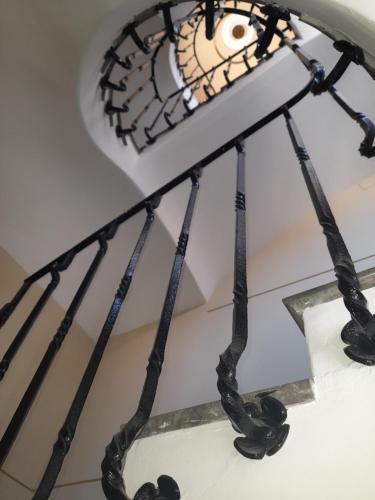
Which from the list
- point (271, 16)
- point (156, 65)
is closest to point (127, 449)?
point (271, 16)

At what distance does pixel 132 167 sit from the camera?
2676 mm

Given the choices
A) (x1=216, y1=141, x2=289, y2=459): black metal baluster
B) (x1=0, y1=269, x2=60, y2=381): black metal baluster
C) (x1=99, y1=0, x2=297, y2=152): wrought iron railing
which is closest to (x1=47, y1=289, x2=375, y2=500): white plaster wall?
(x1=216, y1=141, x2=289, y2=459): black metal baluster

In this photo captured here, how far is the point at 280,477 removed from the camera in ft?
2.04

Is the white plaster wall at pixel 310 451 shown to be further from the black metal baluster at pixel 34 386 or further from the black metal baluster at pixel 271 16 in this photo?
the black metal baluster at pixel 271 16

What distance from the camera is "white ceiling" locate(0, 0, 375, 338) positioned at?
89.0 inches

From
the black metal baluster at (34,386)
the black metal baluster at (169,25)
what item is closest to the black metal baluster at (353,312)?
the black metal baluster at (34,386)

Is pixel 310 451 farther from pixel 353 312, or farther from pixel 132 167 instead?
pixel 132 167

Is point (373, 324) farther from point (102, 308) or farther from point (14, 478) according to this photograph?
point (102, 308)

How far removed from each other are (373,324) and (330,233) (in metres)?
0.25

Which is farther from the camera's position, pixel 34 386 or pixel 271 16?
pixel 271 16

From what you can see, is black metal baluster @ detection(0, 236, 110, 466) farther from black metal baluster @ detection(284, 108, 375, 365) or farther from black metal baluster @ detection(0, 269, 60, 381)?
black metal baluster @ detection(284, 108, 375, 365)

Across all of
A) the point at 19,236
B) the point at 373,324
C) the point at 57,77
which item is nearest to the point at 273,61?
the point at 57,77

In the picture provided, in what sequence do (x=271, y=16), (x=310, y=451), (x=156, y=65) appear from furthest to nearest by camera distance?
(x=156, y=65) → (x=271, y=16) → (x=310, y=451)

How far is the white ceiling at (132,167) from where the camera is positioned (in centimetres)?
226
